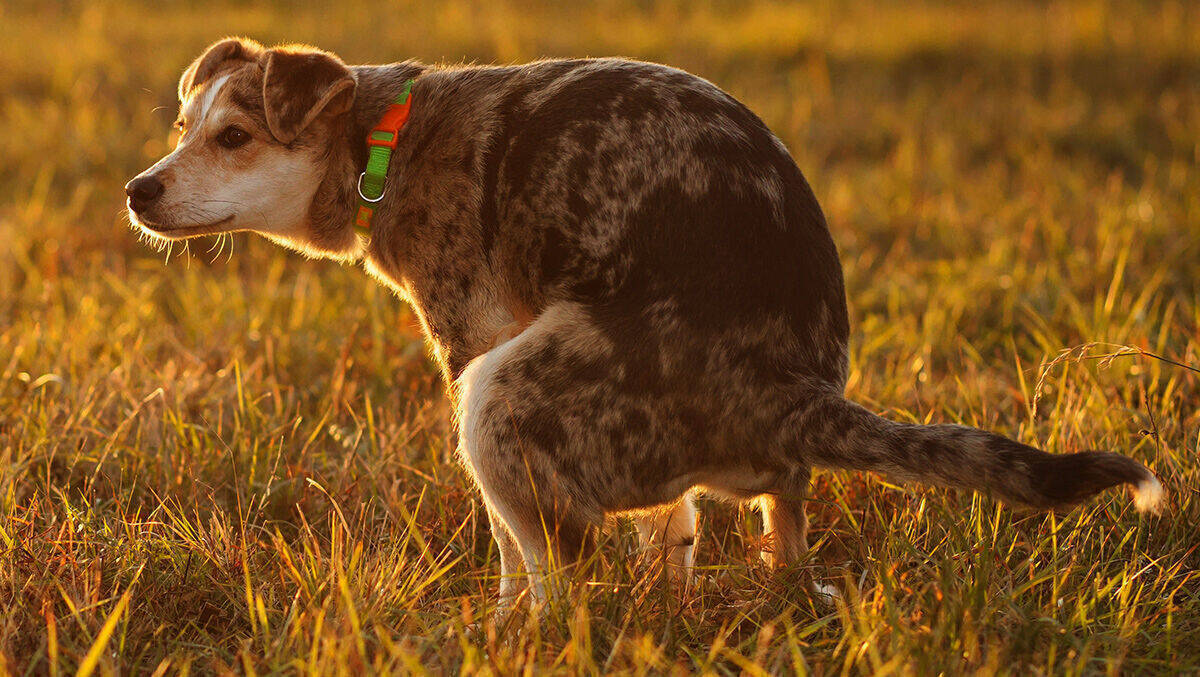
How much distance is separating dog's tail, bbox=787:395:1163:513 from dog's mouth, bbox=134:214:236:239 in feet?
6.66

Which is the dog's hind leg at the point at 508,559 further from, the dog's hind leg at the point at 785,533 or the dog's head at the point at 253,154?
the dog's head at the point at 253,154

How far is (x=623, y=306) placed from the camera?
331cm

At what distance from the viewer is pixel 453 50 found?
11430 millimetres

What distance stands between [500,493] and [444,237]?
839 mm

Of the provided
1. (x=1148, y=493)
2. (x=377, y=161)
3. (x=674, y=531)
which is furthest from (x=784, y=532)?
(x=377, y=161)

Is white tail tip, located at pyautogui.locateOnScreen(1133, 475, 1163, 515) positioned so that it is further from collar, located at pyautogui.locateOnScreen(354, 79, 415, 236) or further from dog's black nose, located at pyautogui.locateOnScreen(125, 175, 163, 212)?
dog's black nose, located at pyautogui.locateOnScreen(125, 175, 163, 212)

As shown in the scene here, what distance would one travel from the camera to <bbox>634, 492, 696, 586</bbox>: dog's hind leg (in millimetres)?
3625

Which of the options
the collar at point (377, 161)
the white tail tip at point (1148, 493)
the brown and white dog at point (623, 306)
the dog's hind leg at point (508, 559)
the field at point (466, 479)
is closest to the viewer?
the white tail tip at point (1148, 493)

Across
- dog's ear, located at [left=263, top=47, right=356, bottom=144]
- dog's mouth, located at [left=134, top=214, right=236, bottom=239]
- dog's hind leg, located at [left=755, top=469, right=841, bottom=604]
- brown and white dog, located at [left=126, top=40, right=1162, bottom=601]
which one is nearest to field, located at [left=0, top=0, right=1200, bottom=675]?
dog's hind leg, located at [left=755, top=469, right=841, bottom=604]

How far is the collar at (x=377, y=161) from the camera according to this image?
3801mm

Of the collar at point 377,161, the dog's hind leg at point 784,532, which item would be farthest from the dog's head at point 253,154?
the dog's hind leg at point 784,532

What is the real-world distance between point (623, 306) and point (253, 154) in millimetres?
1469

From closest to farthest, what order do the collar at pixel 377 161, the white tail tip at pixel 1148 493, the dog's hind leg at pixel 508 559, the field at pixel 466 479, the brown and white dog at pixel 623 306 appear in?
the white tail tip at pixel 1148 493, the field at pixel 466 479, the brown and white dog at pixel 623 306, the dog's hind leg at pixel 508 559, the collar at pixel 377 161

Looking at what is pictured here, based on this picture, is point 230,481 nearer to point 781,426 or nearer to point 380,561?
point 380,561
